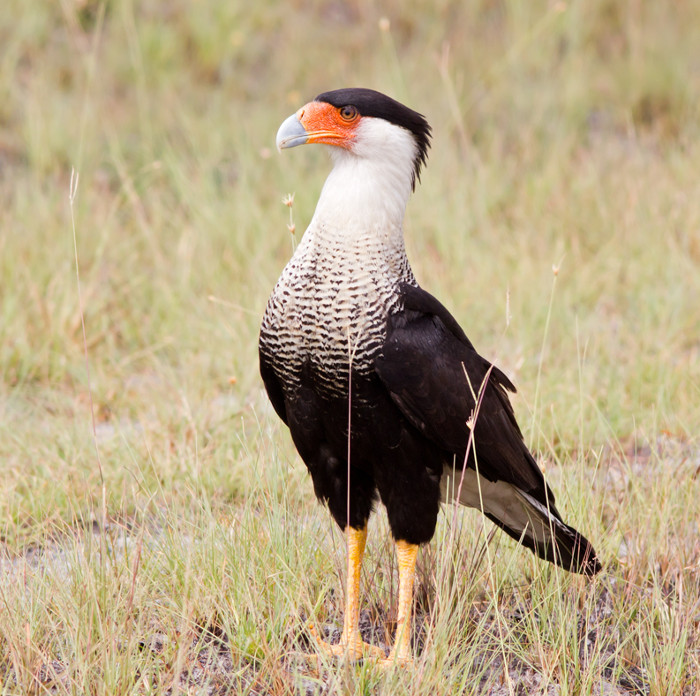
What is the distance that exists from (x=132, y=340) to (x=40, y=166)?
181 cm

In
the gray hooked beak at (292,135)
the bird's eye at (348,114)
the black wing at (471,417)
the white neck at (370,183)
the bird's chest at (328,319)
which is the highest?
the bird's eye at (348,114)

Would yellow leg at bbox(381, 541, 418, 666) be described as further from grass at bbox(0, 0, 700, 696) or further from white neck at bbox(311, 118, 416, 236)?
white neck at bbox(311, 118, 416, 236)

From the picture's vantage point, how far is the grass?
8.84 ft

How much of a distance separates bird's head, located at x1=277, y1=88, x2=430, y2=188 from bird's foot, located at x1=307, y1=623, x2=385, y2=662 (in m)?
1.24

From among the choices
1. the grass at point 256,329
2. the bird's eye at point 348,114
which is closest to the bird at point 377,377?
the bird's eye at point 348,114

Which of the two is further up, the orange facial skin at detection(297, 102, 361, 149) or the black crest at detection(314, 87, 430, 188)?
the black crest at detection(314, 87, 430, 188)

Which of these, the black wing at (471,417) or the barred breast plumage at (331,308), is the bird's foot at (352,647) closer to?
the black wing at (471,417)

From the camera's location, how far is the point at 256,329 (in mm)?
4629

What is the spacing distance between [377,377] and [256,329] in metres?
2.04

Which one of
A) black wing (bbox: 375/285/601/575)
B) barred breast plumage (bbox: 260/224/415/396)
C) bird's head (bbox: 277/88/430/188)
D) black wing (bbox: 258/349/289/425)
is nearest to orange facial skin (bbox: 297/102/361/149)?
bird's head (bbox: 277/88/430/188)

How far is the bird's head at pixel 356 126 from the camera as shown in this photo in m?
2.81

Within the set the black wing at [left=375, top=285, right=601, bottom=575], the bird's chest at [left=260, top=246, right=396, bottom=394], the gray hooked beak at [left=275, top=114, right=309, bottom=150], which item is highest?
the gray hooked beak at [left=275, top=114, right=309, bottom=150]

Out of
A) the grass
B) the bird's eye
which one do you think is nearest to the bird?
the bird's eye

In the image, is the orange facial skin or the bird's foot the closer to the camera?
the bird's foot
